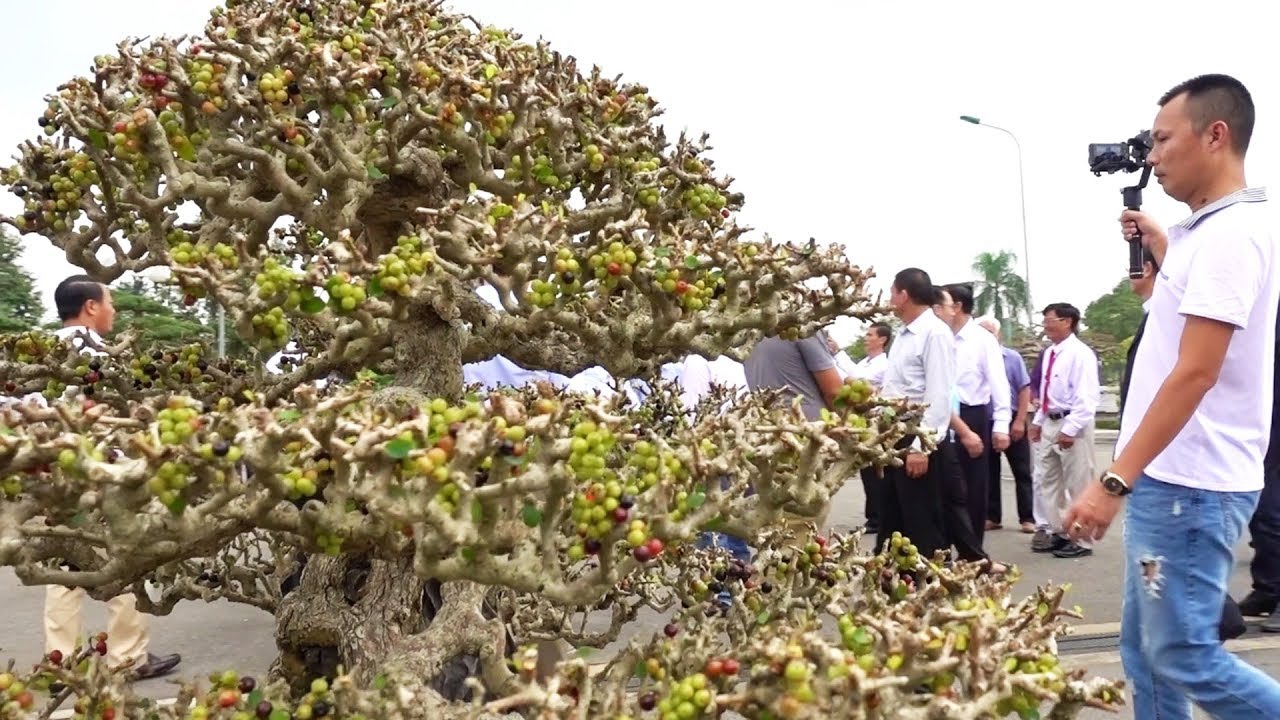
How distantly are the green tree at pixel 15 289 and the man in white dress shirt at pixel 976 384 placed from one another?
3119 cm

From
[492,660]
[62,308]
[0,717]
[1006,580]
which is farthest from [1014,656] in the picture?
[62,308]

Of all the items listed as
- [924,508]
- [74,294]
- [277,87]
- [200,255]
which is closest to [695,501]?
[200,255]

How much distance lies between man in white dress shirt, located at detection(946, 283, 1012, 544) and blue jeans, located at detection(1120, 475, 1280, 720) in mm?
4744

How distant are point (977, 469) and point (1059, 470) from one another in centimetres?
98

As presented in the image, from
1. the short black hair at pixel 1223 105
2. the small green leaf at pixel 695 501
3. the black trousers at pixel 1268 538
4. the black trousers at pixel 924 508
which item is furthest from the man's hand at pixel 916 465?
the small green leaf at pixel 695 501

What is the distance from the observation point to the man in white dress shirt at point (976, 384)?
7.55 metres

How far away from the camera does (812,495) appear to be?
207 cm

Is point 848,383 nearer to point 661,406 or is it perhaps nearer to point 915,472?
point 661,406

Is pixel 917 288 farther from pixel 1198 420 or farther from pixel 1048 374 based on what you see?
pixel 1198 420

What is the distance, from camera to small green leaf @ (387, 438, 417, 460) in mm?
1580

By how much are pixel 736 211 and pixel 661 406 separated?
74 cm

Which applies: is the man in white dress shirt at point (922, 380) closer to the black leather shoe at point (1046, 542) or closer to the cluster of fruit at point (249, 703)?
the black leather shoe at point (1046, 542)

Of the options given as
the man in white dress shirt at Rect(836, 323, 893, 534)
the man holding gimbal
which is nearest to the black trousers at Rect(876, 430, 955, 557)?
the man in white dress shirt at Rect(836, 323, 893, 534)

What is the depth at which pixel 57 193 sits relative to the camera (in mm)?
2504
